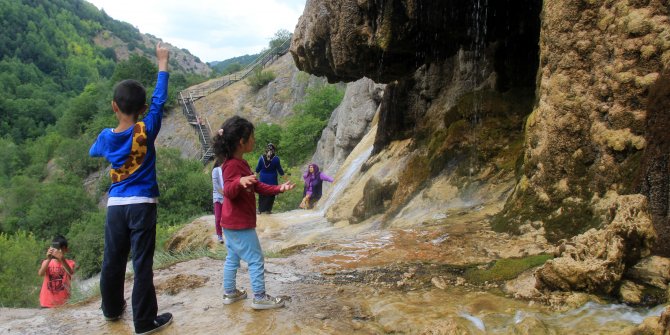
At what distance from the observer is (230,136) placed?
4.13 metres

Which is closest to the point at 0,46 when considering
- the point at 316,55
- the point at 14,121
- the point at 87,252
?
the point at 14,121

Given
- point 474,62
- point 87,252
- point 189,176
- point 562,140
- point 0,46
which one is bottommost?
point 87,252

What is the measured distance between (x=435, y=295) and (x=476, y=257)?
3.46 feet

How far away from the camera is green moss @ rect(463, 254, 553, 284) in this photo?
4.26 m

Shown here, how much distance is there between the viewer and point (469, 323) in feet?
11.3

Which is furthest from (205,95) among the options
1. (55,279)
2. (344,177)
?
(55,279)

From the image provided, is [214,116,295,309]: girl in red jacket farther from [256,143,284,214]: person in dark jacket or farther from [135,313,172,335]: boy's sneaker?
[256,143,284,214]: person in dark jacket

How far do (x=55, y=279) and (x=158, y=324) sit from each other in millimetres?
3346

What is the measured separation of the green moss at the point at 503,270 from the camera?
426 cm

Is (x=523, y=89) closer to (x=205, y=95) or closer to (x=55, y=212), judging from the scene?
(x=55, y=212)

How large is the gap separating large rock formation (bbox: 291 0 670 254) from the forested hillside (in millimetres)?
11192

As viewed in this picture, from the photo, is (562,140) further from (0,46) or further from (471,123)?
(0,46)

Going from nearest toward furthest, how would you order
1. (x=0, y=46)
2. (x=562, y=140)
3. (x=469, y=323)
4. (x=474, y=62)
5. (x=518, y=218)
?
1. (x=469, y=323)
2. (x=562, y=140)
3. (x=518, y=218)
4. (x=474, y=62)
5. (x=0, y=46)

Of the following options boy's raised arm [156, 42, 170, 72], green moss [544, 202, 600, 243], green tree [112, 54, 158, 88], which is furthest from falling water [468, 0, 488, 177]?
green tree [112, 54, 158, 88]
